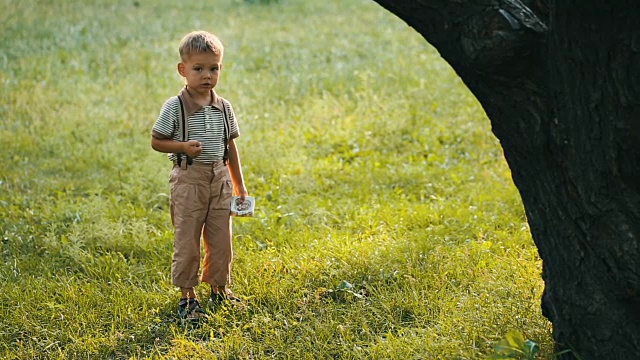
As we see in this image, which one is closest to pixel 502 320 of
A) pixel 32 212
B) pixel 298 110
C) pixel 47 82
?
pixel 32 212

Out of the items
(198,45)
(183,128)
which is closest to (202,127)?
(183,128)

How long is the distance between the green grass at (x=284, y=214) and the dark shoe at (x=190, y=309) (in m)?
0.07

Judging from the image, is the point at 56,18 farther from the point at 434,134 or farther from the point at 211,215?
the point at 211,215

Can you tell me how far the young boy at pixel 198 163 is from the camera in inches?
184

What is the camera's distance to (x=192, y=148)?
15.3ft

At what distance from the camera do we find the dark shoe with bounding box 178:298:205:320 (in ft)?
15.8

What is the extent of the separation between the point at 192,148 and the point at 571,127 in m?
2.06

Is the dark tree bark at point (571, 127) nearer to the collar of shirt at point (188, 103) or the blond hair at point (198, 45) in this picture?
the blond hair at point (198, 45)

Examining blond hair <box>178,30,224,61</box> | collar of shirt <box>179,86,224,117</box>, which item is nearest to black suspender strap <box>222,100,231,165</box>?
collar of shirt <box>179,86,224,117</box>

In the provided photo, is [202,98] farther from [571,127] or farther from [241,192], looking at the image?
[571,127]

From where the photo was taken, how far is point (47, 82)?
10922 mm

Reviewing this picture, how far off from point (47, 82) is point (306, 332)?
741cm

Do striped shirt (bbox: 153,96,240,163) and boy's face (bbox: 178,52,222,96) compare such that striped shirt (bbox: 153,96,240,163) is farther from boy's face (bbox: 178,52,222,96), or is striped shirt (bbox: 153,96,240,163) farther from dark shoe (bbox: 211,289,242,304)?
dark shoe (bbox: 211,289,242,304)

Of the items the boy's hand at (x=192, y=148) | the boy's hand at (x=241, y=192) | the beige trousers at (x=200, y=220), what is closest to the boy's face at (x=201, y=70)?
the boy's hand at (x=192, y=148)
